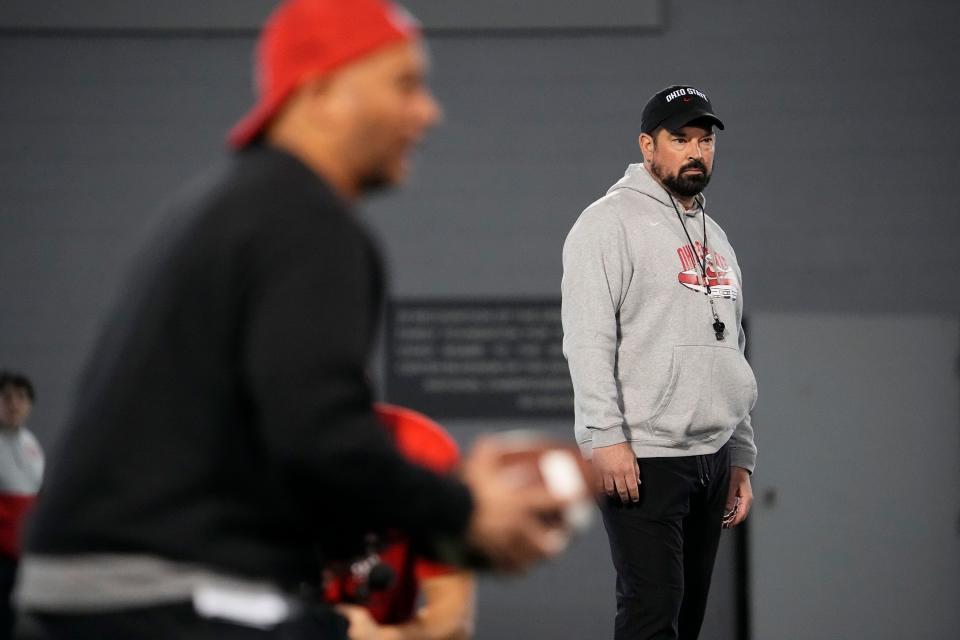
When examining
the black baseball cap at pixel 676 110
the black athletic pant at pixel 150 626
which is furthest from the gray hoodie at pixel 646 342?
the black athletic pant at pixel 150 626

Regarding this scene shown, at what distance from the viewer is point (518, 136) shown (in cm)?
610

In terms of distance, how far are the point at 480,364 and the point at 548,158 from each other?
1.12 meters

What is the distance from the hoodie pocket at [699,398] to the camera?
9.13 feet

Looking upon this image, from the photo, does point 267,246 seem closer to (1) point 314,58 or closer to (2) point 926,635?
(1) point 314,58

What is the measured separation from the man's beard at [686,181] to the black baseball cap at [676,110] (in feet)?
0.35

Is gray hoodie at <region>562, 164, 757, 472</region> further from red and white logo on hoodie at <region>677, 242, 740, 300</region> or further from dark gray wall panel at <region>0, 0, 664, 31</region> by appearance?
dark gray wall panel at <region>0, 0, 664, 31</region>

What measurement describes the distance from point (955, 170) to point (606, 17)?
1948mm

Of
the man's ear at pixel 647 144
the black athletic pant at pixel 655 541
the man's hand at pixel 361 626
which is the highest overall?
the man's ear at pixel 647 144

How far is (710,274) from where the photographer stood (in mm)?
2953

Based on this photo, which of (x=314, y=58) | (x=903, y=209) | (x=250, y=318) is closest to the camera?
(x=250, y=318)

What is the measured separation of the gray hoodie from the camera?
2783mm

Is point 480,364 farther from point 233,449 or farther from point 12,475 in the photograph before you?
point 233,449

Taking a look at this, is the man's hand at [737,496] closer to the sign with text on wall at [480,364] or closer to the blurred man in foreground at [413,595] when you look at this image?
the blurred man in foreground at [413,595]

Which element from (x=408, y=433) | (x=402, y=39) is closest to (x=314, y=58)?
(x=402, y=39)
